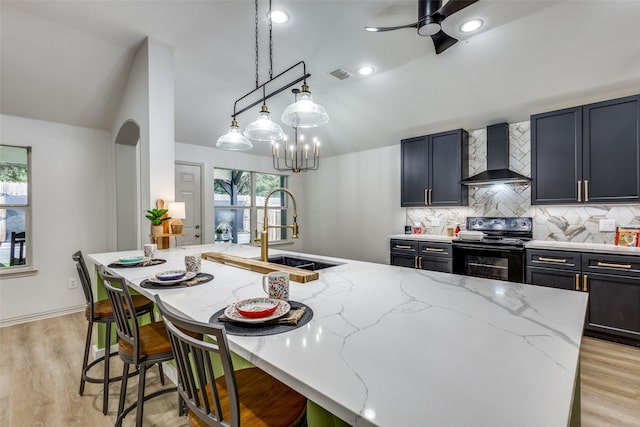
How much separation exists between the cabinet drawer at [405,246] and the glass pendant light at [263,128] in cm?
253

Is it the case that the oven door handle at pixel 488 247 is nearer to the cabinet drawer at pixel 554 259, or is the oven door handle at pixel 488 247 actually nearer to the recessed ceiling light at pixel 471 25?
the cabinet drawer at pixel 554 259

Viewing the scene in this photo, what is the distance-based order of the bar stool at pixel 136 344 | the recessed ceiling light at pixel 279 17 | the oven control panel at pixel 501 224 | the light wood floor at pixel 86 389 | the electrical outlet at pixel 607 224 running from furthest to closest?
the oven control panel at pixel 501 224, the electrical outlet at pixel 607 224, the recessed ceiling light at pixel 279 17, the light wood floor at pixel 86 389, the bar stool at pixel 136 344

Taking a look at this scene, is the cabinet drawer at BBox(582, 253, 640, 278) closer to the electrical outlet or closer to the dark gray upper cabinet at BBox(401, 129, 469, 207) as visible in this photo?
the electrical outlet

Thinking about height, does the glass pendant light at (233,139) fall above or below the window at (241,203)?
above

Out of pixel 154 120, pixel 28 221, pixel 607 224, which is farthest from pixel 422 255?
pixel 28 221

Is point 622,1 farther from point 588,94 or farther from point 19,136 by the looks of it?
point 19,136

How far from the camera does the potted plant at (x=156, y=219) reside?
284 centimetres

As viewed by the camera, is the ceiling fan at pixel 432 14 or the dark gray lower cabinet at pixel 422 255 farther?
the dark gray lower cabinet at pixel 422 255

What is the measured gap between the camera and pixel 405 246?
14.0 feet

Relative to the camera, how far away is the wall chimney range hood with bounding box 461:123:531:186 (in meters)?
3.70

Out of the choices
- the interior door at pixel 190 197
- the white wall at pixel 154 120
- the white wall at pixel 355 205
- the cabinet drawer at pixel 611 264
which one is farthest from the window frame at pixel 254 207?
the cabinet drawer at pixel 611 264

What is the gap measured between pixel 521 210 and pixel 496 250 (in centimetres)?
85

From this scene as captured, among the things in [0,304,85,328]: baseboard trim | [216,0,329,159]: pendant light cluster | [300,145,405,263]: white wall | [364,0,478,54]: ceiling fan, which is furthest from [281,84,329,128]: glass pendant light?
[0,304,85,328]: baseboard trim

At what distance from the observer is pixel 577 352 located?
2.62 feet
